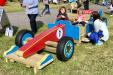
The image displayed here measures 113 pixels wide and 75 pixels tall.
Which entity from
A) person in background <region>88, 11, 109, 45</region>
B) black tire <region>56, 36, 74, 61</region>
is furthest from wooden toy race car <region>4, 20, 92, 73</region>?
person in background <region>88, 11, 109, 45</region>

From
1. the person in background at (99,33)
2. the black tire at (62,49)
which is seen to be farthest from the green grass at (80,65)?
the person in background at (99,33)

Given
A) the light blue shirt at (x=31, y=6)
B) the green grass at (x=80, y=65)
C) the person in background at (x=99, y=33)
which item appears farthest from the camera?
the light blue shirt at (x=31, y=6)

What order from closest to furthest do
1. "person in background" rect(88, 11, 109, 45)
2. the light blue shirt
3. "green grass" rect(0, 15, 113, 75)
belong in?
"green grass" rect(0, 15, 113, 75), "person in background" rect(88, 11, 109, 45), the light blue shirt

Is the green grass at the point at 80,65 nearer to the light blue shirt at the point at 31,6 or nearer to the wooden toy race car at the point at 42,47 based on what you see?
the wooden toy race car at the point at 42,47

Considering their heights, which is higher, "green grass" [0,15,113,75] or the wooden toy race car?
the wooden toy race car

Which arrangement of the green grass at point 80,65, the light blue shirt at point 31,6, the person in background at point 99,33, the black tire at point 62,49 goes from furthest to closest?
the light blue shirt at point 31,6, the person in background at point 99,33, the black tire at point 62,49, the green grass at point 80,65

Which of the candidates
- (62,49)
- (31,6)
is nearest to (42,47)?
(62,49)

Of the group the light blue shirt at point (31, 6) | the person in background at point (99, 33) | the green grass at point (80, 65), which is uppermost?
the light blue shirt at point (31, 6)

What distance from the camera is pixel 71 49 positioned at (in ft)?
21.8

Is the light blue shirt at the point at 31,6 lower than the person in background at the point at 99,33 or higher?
higher

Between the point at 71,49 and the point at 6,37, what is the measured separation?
3448 mm

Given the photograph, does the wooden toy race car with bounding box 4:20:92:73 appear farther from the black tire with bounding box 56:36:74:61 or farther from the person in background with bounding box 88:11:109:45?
the person in background with bounding box 88:11:109:45

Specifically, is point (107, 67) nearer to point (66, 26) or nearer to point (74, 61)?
point (74, 61)

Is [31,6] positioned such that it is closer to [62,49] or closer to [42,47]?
[42,47]
